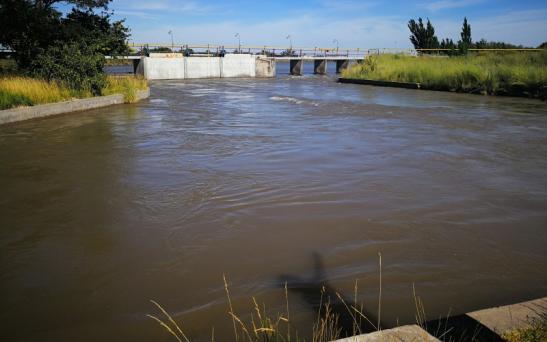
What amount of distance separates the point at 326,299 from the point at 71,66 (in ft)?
48.3

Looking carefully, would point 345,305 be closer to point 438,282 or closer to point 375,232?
point 438,282

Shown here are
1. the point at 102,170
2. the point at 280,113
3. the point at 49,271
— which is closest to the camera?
the point at 49,271

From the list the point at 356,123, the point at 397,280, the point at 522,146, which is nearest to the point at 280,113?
the point at 356,123

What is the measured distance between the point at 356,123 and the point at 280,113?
3.25m

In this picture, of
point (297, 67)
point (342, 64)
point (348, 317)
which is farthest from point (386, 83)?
point (342, 64)

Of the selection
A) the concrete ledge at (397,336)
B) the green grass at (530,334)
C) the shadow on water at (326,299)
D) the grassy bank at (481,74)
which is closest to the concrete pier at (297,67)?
the grassy bank at (481,74)

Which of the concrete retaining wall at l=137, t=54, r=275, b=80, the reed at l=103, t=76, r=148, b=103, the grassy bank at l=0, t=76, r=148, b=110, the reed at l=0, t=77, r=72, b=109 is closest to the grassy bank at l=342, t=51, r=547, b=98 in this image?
the reed at l=103, t=76, r=148, b=103

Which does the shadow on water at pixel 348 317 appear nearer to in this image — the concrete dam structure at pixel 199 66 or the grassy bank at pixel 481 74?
the grassy bank at pixel 481 74

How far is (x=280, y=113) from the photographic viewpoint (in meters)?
14.6

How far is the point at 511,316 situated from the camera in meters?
2.53

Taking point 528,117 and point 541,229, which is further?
point 528,117

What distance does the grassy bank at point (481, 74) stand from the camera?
2036 cm

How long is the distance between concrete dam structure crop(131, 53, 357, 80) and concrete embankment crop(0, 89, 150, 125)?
71.4 feet

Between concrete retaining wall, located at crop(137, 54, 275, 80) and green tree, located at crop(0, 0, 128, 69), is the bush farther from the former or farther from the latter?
concrete retaining wall, located at crop(137, 54, 275, 80)
